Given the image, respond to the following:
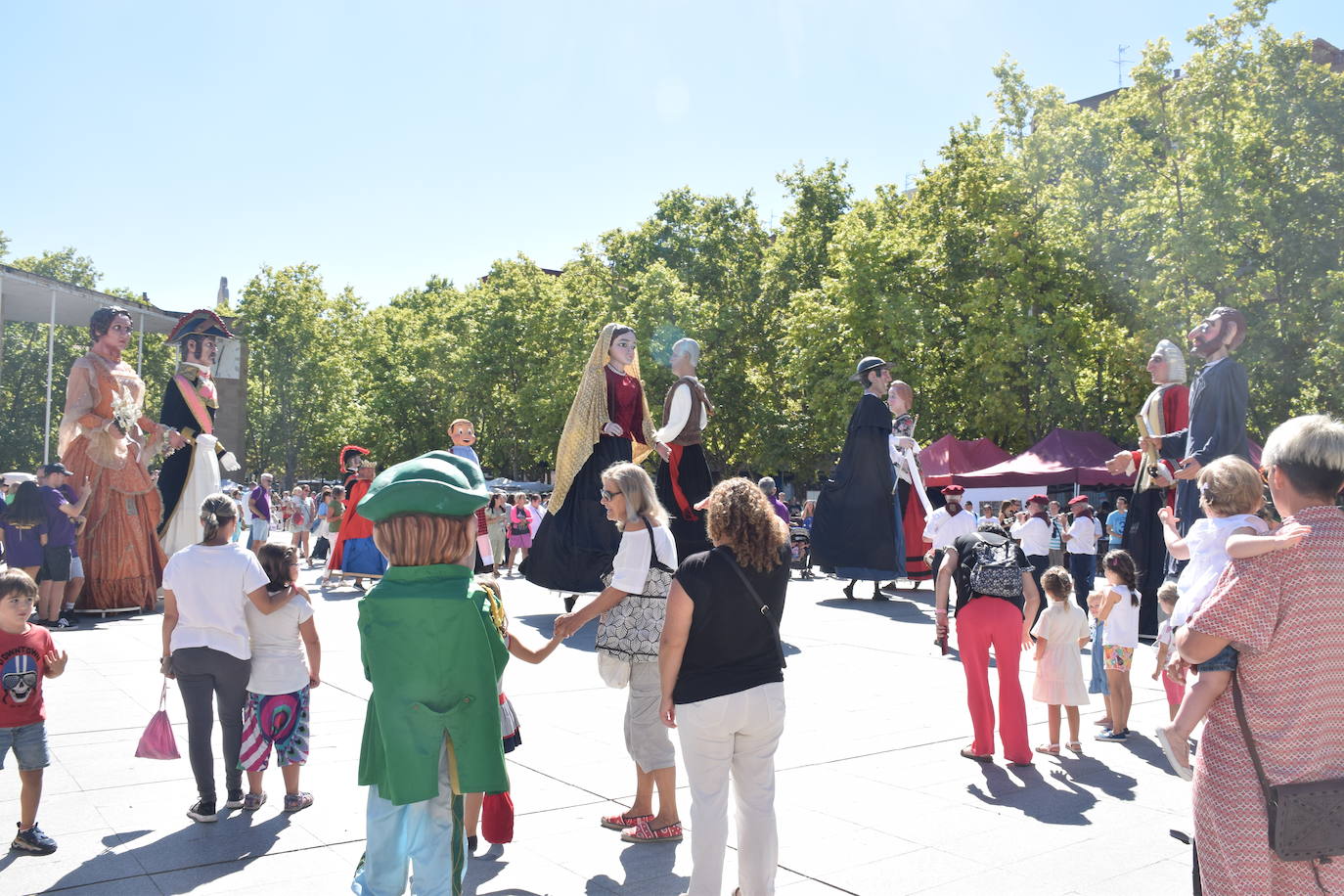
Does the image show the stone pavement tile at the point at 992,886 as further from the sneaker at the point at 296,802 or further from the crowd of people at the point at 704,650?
the sneaker at the point at 296,802

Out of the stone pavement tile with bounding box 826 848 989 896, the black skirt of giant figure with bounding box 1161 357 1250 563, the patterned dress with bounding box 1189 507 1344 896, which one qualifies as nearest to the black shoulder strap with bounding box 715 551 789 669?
the stone pavement tile with bounding box 826 848 989 896

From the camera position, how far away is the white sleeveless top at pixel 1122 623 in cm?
716

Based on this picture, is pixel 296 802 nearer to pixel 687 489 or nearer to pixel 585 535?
pixel 585 535

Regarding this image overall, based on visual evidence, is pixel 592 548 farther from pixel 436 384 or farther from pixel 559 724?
pixel 436 384

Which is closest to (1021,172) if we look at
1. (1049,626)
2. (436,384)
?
(1049,626)

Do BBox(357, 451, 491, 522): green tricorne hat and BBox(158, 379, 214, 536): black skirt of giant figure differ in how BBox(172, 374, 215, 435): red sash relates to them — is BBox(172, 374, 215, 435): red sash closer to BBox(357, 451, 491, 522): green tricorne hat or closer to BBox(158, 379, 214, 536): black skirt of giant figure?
BBox(158, 379, 214, 536): black skirt of giant figure

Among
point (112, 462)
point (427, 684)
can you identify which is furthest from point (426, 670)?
point (112, 462)

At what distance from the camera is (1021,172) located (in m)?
30.7

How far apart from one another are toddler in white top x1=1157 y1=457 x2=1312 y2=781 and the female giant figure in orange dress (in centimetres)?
1041

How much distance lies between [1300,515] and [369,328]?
6031 centimetres

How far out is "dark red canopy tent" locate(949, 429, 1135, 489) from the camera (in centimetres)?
2316

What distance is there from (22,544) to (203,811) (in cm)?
709

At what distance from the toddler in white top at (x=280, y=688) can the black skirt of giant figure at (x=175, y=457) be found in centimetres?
731

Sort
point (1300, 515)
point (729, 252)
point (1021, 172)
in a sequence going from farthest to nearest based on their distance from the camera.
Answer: point (729, 252) → point (1021, 172) → point (1300, 515)
